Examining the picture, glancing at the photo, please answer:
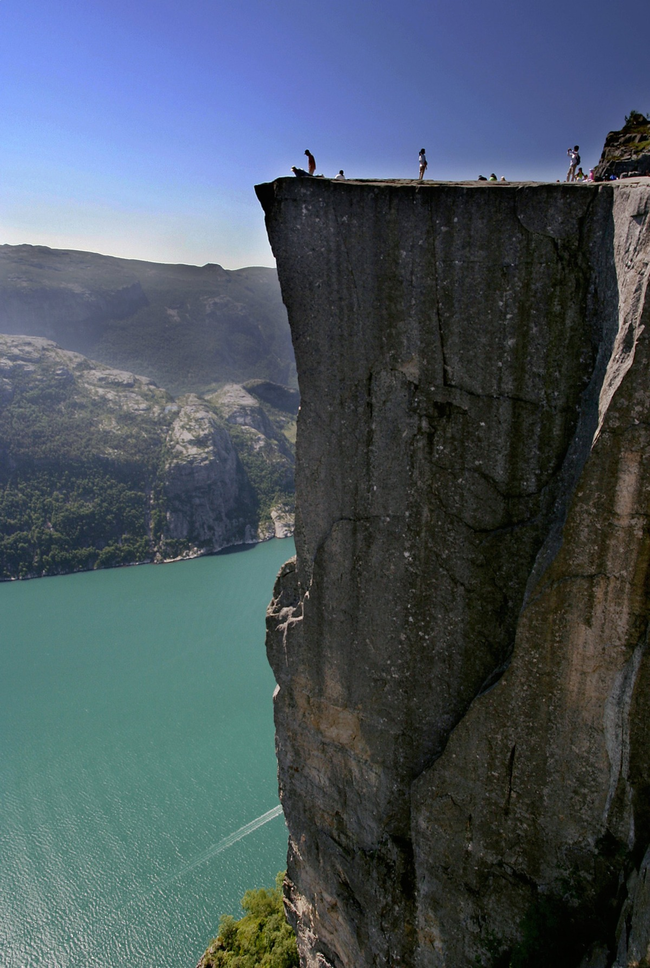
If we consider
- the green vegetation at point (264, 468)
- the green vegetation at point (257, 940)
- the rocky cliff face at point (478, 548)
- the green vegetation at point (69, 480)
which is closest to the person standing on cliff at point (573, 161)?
the rocky cliff face at point (478, 548)

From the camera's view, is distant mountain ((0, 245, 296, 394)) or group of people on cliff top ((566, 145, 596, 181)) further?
distant mountain ((0, 245, 296, 394))

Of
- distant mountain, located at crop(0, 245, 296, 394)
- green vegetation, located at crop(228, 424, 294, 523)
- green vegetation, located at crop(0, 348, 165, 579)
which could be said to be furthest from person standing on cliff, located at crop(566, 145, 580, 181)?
distant mountain, located at crop(0, 245, 296, 394)

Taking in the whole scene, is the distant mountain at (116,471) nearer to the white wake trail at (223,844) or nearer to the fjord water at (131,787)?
the fjord water at (131,787)

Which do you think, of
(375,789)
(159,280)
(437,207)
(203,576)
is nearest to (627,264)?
(437,207)

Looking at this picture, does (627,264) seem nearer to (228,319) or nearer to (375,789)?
(375,789)

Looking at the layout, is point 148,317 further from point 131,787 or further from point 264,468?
point 131,787

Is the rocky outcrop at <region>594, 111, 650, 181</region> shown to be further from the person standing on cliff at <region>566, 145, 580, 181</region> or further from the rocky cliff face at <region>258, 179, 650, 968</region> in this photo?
the rocky cliff face at <region>258, 179, 650, 968</region>
